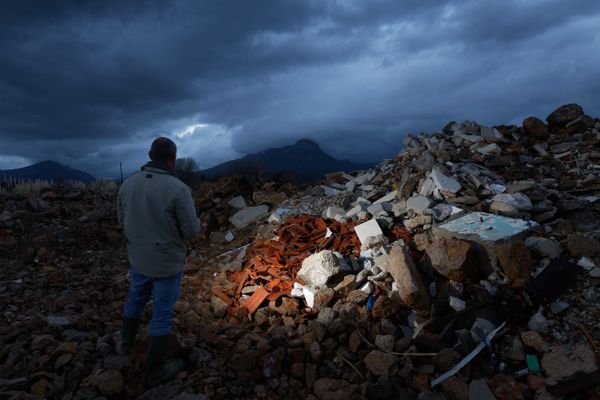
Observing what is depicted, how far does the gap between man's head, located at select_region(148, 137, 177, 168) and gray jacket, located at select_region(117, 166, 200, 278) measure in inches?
3.9

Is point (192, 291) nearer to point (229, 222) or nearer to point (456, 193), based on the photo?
point (229, 222)

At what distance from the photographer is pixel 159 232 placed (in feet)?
9.53

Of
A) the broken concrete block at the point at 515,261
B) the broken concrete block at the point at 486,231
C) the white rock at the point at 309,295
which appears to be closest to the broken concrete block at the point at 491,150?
the broken concrete block at the point at 486,231

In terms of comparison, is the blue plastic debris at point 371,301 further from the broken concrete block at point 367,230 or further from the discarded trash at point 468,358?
the broken concrete block at point 367,230

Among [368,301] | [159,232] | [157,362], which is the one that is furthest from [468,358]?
[159,232]

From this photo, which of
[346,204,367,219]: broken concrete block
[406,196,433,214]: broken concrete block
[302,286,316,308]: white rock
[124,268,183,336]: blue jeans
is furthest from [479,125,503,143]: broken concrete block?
[124,268,183,336]: blue jeans

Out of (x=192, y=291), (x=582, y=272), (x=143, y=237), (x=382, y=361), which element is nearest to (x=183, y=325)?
(x=192, y=291)

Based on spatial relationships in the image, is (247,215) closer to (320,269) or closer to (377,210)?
(377,210)

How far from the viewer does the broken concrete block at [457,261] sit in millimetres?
4141

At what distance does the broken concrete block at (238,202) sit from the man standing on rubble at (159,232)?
6159mm

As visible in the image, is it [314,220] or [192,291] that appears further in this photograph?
[314,220]

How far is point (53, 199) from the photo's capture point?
1124cm

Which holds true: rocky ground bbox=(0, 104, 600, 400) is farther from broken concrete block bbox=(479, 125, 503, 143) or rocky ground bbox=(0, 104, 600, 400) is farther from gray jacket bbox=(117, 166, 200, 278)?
broken concrete block bbox=(479, 125, 503, 143)

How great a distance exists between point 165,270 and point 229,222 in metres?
5.92
